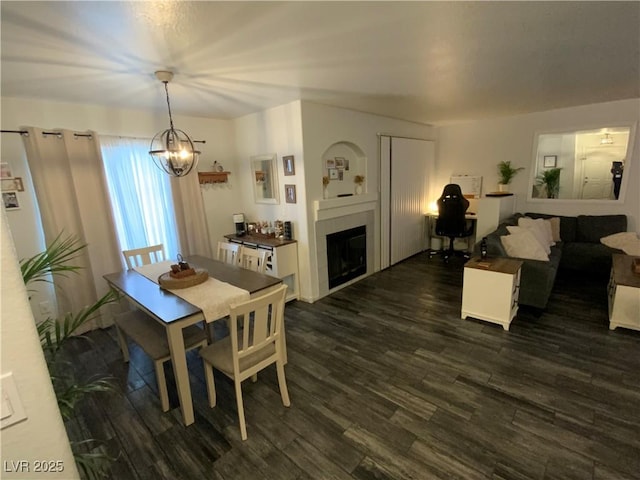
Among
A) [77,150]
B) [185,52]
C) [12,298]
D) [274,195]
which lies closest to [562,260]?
[274,195]

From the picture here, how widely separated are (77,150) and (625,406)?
16.6 ft

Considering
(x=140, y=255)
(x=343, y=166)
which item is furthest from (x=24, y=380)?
(x=343, y=166)

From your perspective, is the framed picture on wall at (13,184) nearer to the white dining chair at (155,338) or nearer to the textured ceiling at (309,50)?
the textured ceiling at (309,50)

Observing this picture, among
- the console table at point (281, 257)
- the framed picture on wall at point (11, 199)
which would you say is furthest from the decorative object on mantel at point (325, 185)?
the framed picture on wall at point (11, 199)

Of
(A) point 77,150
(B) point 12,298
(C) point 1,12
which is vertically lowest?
(B) point 12,298

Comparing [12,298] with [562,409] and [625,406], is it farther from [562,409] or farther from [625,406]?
[625,406]

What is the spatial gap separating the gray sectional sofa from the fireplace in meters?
1.53

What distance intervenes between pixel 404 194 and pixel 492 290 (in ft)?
8.21

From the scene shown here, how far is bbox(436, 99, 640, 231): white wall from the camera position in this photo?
424 centimetres

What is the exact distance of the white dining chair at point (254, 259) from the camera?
285cm

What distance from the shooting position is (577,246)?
4.24 meters

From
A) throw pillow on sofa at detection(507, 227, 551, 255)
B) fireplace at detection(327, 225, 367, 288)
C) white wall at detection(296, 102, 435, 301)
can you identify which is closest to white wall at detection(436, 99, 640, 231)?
throw pillow on sofa at detection(507, 227, 551, 255)

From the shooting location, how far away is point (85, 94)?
9.21ft

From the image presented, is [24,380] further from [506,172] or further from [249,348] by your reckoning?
[506,172]
